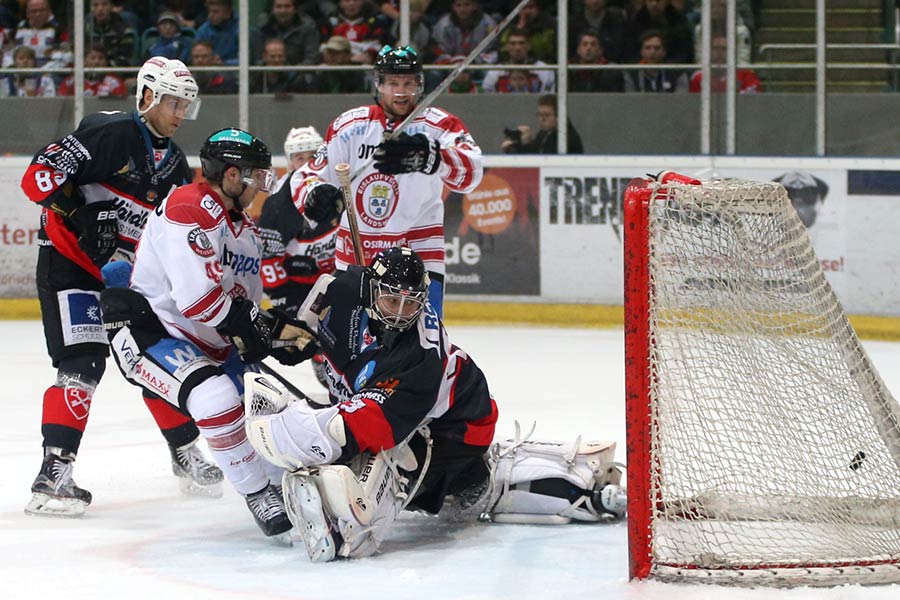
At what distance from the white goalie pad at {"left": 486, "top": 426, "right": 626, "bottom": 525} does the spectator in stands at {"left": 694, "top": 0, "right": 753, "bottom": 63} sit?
409 cm

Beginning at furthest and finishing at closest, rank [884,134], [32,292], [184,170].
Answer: [32,292]
[884,134]
[184,170]

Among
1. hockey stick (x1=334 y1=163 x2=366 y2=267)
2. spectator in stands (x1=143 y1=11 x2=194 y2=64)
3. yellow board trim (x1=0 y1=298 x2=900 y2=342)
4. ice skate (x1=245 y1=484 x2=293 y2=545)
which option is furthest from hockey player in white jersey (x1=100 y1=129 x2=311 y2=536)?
spectator in stands (x1=143 y1=11 x2=194 y2=64)

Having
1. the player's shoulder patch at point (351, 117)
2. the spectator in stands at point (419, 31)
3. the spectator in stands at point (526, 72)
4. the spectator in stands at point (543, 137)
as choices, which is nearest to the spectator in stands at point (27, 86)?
the spectator in stands at point (419, 31)

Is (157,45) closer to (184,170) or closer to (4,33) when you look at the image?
(4,33)

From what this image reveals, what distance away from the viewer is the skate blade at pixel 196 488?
12.5 feet

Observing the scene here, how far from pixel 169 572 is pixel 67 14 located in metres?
5.39

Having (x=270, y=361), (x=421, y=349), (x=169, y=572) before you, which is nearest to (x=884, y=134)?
(x=270, y=361)

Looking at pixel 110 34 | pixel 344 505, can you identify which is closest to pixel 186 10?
pixel 110 34

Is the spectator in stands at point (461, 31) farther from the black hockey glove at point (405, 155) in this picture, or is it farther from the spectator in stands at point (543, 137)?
the black hockey glove at point (405, 155)

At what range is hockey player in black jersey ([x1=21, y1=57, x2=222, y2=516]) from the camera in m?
3.63

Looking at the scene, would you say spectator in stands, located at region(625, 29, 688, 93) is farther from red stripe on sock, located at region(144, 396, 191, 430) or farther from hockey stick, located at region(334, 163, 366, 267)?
red stripe on sock, located at region(144, 396, 191, 430)

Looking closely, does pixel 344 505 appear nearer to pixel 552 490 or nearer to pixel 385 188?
pixel 552 490

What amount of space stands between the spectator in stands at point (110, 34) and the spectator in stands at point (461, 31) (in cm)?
170

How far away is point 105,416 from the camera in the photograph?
489cm
